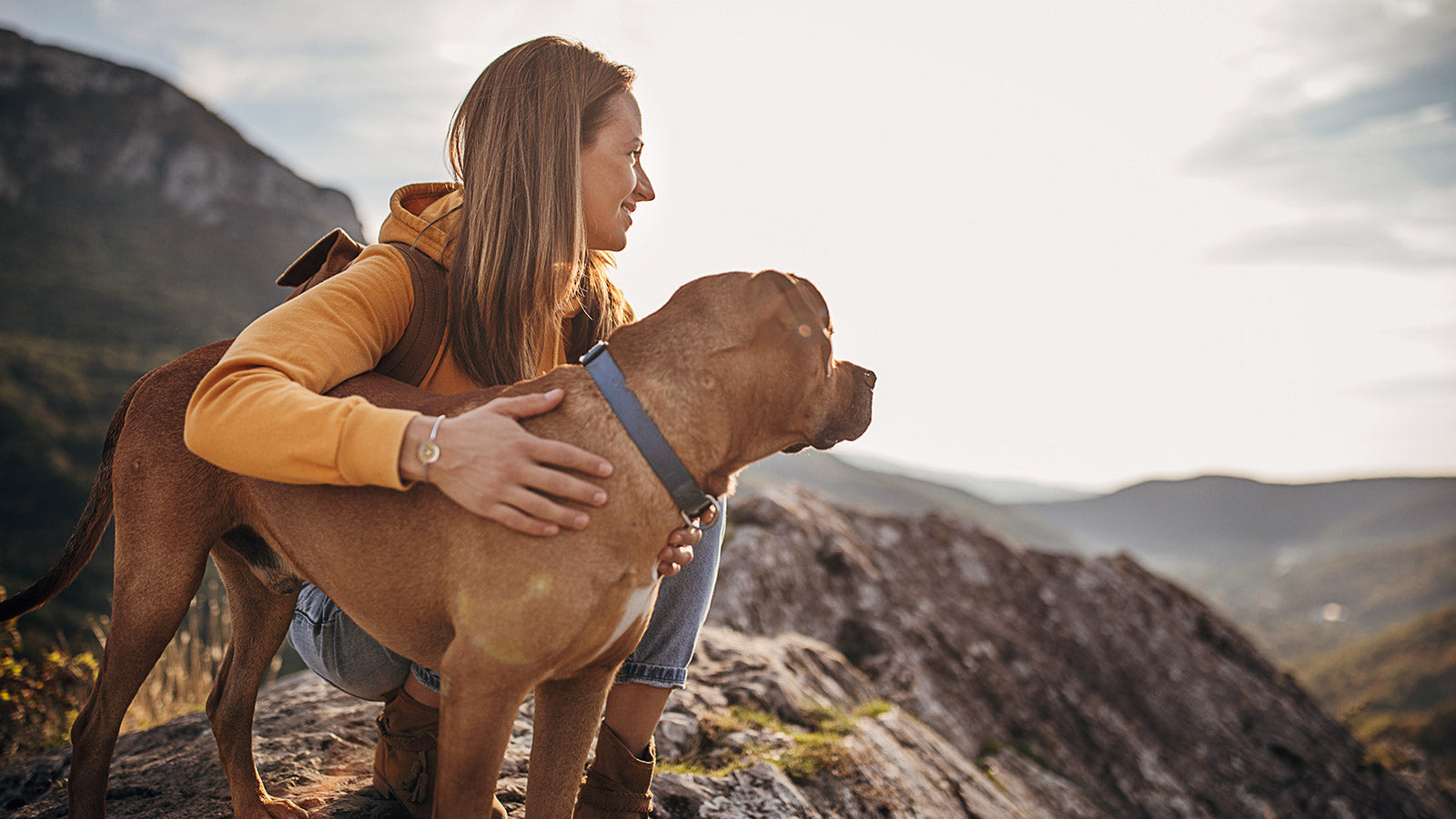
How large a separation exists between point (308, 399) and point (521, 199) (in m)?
1.09

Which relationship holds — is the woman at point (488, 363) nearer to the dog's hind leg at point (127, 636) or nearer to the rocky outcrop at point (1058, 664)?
the dog's hind leg at point (127, 636)

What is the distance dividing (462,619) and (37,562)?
5860 cm

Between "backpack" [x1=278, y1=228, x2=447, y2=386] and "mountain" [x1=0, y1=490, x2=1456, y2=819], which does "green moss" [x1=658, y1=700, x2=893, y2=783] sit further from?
"backpack" [x1=278, y1=228, x2=447, y2=386]

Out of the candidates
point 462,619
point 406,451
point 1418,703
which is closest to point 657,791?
point 462,619

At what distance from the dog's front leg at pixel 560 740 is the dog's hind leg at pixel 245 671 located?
104cm

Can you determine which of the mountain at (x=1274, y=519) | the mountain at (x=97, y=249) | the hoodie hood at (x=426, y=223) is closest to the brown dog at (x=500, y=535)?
the hoodie hood at (x=426, y=223)

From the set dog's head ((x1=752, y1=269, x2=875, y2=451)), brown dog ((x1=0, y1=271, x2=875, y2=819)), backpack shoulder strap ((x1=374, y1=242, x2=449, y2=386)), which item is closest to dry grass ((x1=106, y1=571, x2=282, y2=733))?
brown dog ((x1=0, y1=271, x2=875, y2=819))

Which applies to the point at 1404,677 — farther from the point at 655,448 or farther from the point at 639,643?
the point at 655,448

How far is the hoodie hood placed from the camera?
269cm

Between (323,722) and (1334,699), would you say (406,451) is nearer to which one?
(323,722)

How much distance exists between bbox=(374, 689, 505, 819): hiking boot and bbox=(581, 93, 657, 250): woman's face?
6.49 ft

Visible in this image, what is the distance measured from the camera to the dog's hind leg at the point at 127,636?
86.5 inches

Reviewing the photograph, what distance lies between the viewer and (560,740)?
7.51 feet

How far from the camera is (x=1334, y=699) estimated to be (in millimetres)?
56094
